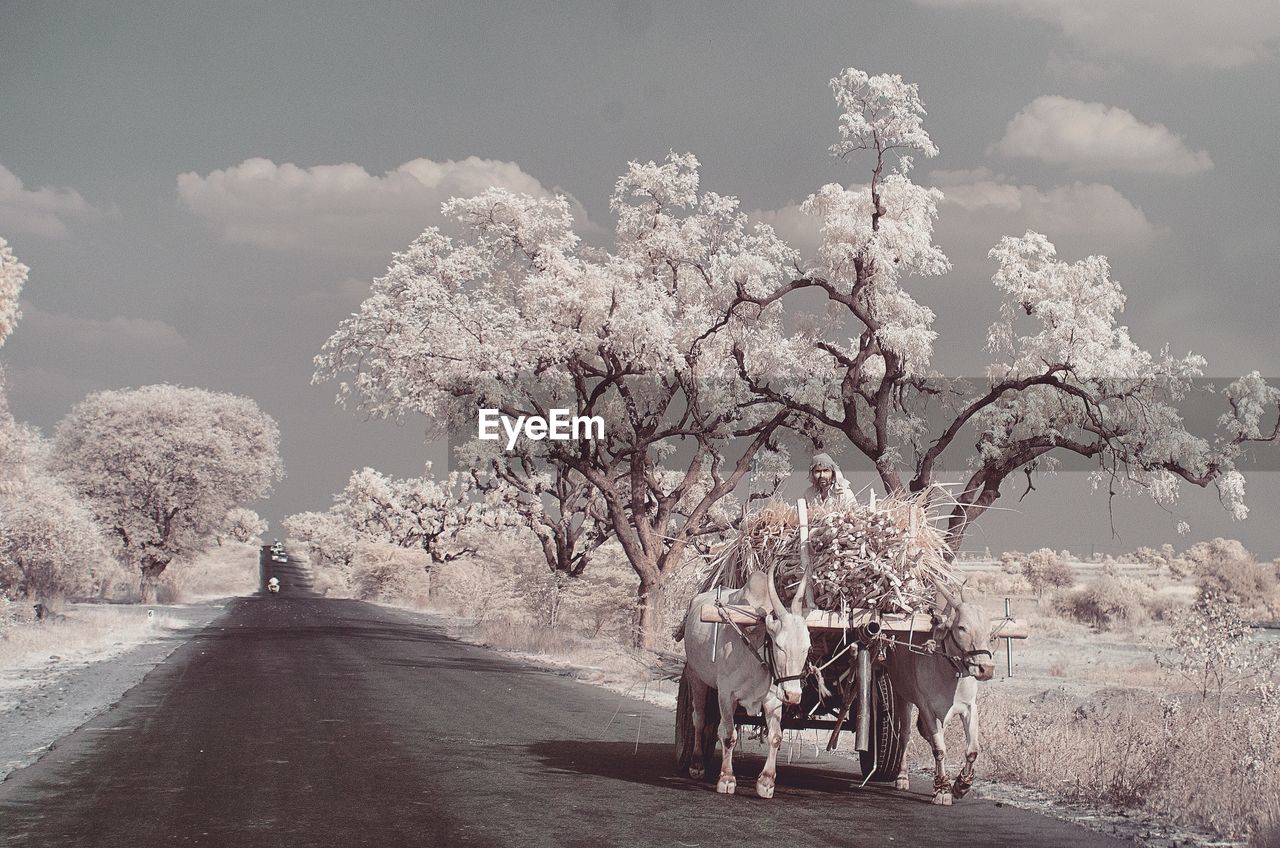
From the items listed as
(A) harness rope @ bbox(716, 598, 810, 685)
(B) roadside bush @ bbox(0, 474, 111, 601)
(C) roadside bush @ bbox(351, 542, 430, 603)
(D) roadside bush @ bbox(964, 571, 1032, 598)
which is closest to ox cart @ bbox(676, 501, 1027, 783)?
(A) harness rope @ bbox(716, 598, 810, 685)

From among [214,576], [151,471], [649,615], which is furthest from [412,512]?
[649,615]

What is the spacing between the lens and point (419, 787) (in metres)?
10.4

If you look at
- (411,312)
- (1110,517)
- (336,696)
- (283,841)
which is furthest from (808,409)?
(283,841)

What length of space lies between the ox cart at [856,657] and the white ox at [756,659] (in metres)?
0.04

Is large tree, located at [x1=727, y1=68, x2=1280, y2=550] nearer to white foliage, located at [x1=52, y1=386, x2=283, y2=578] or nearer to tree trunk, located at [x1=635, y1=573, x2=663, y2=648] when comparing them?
tree trunk, located at [x1=635, y1=573, x2=663, y2=648]

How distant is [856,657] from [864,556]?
0.87 meters

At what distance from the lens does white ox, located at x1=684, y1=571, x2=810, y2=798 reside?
9305mm

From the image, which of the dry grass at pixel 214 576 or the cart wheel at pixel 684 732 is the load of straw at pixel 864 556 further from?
the dry grass at pixel 214 576

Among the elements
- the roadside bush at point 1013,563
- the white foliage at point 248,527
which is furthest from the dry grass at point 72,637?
A: the white foliage at point 248,527

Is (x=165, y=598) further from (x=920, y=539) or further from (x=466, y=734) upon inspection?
(x=920, y=539)

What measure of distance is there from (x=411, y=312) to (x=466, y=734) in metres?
15.1

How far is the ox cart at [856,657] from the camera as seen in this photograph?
31.2 ft

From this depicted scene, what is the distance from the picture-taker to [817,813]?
31.0ft

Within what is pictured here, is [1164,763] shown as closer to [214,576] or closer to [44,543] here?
[44,543]
